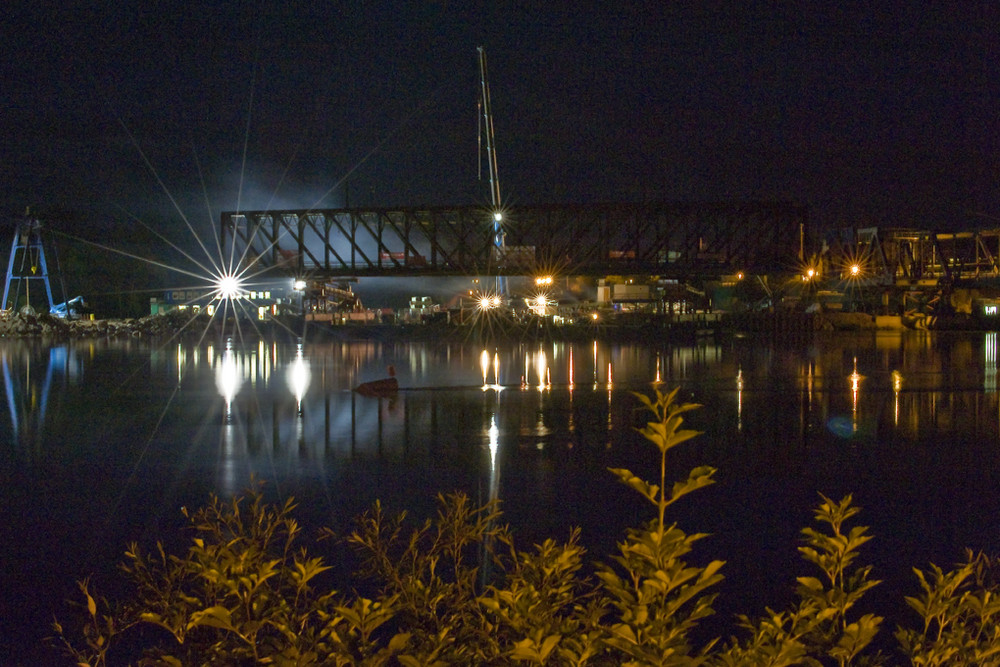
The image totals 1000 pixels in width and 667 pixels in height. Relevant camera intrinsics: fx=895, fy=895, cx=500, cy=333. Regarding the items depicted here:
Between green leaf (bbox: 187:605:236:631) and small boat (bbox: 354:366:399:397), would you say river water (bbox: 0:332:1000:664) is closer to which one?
small boat (bbox: 354:366:399:397)

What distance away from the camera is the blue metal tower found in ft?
200

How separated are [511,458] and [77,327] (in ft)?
167

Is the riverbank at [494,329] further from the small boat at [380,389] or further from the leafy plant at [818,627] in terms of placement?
the leafy plant at [818,627]

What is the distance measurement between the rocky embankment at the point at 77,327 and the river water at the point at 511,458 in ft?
106

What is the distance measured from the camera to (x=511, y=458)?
38.2ft

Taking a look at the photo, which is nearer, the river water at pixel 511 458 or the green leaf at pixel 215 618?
the green leaf at pixel 215 618

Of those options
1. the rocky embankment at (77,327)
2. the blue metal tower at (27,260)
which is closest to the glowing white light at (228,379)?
the rocky embankment at (77,327)

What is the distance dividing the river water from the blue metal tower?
139ft

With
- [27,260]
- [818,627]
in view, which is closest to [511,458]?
[818,627]

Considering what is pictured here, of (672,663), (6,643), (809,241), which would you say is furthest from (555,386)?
(809,241)

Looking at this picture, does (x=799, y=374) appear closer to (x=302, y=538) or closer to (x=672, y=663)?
(x=302, y=538)

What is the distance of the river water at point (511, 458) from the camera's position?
748cm

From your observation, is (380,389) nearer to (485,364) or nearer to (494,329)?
(485,364)

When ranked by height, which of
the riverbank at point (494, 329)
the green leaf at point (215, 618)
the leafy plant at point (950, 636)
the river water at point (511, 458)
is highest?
the riverbank at point (494, 329)
